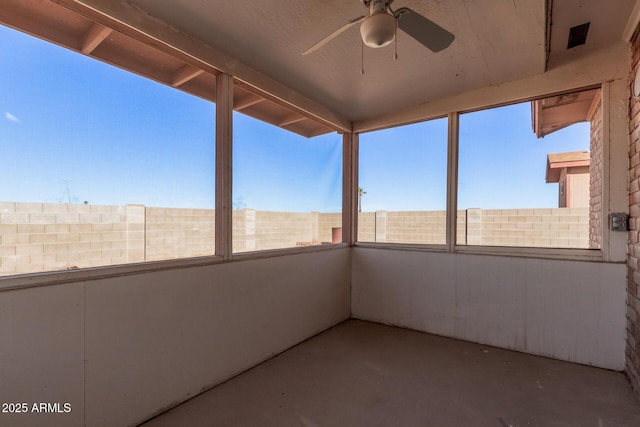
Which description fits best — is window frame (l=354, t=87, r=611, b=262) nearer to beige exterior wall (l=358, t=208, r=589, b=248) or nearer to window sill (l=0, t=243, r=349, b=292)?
beige exterior wall (l=358, t=208, r=589, b=248)

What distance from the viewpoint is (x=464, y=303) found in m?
3.07

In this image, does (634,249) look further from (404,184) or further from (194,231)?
(194,231)

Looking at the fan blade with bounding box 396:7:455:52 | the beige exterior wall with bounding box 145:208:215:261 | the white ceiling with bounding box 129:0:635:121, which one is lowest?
the beige exterior wall with bounding box 145:208:215:261

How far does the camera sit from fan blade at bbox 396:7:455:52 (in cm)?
164

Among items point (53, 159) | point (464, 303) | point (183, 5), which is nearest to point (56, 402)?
point (53, 159)

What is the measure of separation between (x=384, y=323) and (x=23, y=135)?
348 cm

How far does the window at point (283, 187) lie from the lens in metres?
2.52

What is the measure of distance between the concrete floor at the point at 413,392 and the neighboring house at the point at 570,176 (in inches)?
55.6

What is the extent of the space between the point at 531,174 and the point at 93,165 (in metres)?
3.46

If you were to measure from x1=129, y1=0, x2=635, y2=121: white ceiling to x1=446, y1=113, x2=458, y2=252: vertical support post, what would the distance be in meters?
0.34

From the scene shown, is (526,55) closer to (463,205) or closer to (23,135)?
(463,205)

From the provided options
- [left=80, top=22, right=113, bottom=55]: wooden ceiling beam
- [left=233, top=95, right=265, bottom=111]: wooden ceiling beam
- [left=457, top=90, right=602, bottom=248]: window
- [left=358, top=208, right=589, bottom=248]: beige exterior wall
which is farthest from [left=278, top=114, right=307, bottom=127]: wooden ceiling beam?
[left=457, top=90, right=602, bottom=248]: window

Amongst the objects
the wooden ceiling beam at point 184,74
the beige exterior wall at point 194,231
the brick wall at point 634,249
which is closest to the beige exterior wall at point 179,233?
the beige exterior wall at point 194,231

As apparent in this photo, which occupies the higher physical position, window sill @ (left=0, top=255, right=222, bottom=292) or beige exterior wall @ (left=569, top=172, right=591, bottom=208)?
beige exterior wall @ (left=569, top=172, right=591, bottom=208)
